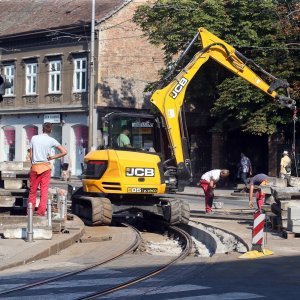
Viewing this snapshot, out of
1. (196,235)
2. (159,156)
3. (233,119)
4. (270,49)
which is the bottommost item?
(196,235)

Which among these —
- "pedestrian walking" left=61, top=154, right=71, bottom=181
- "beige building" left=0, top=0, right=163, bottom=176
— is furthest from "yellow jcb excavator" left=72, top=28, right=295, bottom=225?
"beige building" left=0, top=0, right=163, bottom=176

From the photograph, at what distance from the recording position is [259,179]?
26.1m

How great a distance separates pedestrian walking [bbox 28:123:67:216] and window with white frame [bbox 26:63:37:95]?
35632 millimetres

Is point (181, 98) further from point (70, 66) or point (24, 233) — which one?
point (70, 66)

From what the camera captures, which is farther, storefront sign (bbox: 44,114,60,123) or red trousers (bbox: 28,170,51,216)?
storefront sign (bbox: 44,114,60,123)

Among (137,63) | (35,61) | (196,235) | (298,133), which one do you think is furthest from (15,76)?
(196,235)

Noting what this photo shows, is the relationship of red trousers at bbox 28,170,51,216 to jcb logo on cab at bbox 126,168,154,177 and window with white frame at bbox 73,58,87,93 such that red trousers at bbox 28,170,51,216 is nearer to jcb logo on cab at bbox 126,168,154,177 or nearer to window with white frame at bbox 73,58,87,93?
jcb logo on cab at bbox 126,168,154,177

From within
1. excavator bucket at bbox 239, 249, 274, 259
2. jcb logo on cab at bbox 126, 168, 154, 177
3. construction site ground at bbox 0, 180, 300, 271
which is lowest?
excavator bucket at bbox 239, 249, 274, 259

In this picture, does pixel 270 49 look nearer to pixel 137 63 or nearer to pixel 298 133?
pixel 298 133

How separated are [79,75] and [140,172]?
2871cm

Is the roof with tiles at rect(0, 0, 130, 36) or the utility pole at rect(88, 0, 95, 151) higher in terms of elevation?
the roof with tiles at rect(0, 0, 130, 36)

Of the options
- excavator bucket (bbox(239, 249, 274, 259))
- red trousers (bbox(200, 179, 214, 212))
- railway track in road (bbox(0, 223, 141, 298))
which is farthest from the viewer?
red trousers (bbox(200, 179, 214, 212))

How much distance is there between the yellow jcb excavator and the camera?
825 inches

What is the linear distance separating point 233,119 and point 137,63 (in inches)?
390
